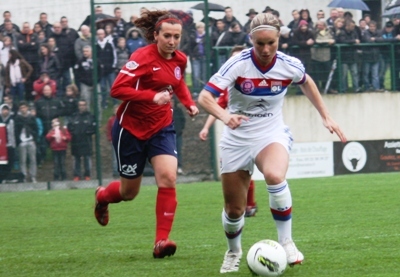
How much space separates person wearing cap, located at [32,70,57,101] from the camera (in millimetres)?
17000

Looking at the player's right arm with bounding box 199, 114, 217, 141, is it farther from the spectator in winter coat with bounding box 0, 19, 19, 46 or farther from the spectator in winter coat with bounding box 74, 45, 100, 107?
the spectator in winter coat with bounding box 0, 19, 19, 46

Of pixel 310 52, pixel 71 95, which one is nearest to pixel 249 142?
pixel 71 95

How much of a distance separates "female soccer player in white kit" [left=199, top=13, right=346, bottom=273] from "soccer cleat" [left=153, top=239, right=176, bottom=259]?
65 cm

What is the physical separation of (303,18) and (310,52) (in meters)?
0.85

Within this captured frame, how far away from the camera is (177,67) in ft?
26.5

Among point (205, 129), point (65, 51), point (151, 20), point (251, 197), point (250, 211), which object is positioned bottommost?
point (250, 211)

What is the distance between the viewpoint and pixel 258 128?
22.3 feet

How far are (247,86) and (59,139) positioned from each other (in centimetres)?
1083

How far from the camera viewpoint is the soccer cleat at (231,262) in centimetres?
665

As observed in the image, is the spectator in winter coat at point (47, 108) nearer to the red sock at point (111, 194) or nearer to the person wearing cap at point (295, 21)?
the person wearing cap at point (295, 21)

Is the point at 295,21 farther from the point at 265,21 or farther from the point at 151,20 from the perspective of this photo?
the point at 265,21

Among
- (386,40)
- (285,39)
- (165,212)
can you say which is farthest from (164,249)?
(386,40)

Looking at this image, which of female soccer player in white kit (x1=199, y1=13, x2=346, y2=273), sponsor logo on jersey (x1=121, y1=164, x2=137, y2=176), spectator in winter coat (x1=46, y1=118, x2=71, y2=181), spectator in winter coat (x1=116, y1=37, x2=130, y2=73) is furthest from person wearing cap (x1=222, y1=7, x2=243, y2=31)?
female soccer player in white kit (x1=199, y1=13, x2=346, y2=273)

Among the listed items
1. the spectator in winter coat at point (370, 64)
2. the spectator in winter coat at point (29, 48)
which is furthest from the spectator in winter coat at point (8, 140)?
the spectator in winter coat at point (370, 64)
